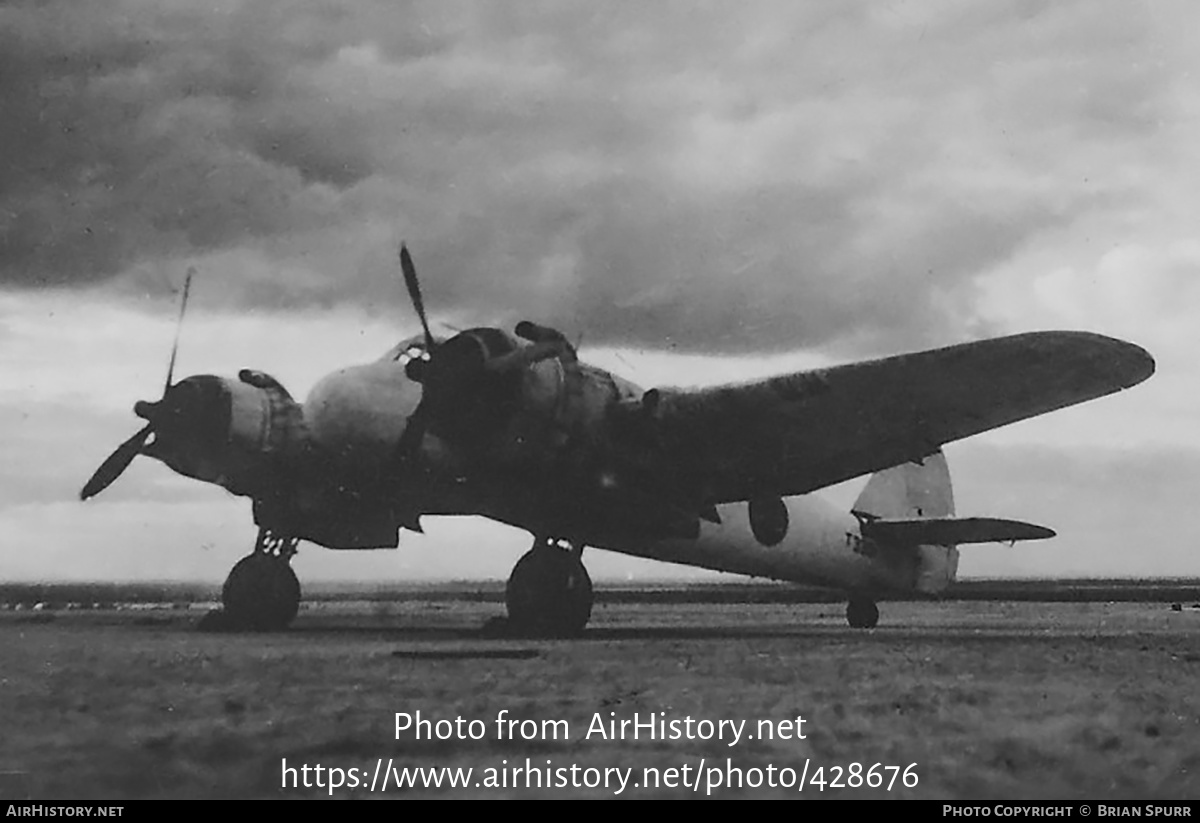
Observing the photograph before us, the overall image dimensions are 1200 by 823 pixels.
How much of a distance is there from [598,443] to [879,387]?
139 inches

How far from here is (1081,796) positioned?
21.0 feet

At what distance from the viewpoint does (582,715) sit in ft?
27.2

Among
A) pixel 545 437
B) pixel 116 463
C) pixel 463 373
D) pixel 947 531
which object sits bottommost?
pixel 947 531

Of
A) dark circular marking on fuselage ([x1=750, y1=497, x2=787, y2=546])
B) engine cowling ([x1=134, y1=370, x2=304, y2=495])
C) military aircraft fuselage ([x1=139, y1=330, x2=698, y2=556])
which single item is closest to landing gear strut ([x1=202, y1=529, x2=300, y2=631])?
military aircraft fuselage ([x1=139, y1=330, x2=698, y2=556])

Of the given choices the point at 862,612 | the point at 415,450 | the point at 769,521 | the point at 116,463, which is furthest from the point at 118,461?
the point at 862,612

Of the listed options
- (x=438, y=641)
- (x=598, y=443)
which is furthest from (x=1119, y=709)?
(x=438, y=641)

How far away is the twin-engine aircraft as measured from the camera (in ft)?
45.6

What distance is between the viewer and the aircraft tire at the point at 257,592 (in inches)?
650

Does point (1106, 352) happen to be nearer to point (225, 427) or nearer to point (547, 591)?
point (547, 591)

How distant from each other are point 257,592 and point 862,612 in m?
11.7

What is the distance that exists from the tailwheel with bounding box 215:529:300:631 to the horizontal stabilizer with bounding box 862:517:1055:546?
1093 cm

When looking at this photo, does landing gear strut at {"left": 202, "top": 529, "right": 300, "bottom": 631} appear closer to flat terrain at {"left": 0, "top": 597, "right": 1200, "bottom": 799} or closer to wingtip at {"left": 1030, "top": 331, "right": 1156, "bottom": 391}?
flat terrain at {"left": 0, "top": 597, "right": 1200, "bottom": 799}

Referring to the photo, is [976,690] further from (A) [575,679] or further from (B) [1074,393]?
(B) [1074,393]
